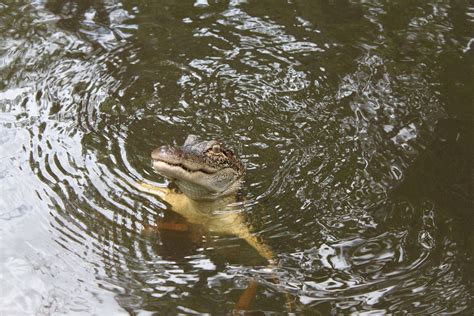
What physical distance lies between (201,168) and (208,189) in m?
0.27

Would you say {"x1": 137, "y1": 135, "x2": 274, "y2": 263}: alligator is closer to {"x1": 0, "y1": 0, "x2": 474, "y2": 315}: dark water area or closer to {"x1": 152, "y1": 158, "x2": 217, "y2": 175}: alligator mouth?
{"x1": 152, "y1": 158, "x2": 217, "y2": 175}: alligator mouth

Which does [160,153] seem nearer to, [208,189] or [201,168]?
[201,168]

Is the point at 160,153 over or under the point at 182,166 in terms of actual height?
over

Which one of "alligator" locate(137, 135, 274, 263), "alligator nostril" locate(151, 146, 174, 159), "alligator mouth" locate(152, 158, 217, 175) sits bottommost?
"alligator" locate(137, 135, 274, 263)

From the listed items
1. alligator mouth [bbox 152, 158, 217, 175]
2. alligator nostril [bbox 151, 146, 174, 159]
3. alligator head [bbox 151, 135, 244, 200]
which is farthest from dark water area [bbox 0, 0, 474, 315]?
alligator nostril [bbox 151, 146, 174, 159]

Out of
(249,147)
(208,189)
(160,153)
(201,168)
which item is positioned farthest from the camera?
(249,147)

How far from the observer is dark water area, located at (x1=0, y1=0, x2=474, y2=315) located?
516 centimetres

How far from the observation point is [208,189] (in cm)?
612

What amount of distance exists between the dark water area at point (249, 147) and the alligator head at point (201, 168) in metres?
0.25

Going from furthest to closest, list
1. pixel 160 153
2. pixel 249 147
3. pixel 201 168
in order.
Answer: pixel 249 147, pixel 201 168, pixel 160 153

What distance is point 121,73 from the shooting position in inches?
318

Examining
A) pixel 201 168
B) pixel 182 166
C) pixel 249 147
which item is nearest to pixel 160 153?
pixel 182 166

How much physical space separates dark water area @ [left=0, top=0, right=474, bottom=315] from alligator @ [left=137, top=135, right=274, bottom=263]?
0.12m

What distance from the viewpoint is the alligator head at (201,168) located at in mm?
5559
